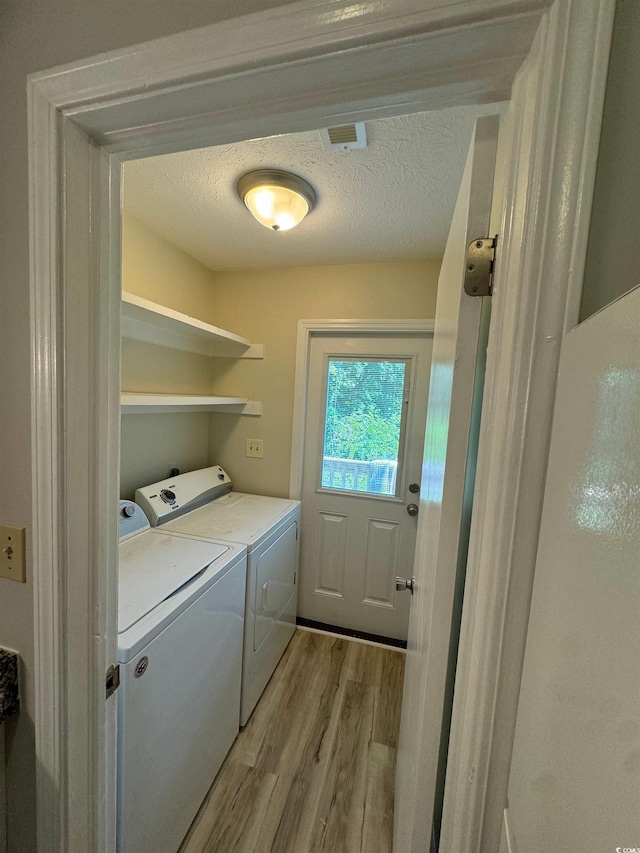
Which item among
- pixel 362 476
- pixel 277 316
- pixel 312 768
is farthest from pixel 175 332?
pixel 312 768

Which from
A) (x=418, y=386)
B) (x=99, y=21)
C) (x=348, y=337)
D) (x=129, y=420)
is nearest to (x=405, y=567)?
(x=418, y=386)

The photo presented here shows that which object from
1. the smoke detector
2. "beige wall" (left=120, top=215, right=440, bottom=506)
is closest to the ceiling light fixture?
the smoke detector

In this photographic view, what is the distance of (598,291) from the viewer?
15.8 inches

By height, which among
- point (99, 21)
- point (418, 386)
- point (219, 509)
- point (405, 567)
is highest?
point (99, 21)

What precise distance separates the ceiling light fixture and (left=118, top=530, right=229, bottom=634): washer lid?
4.72ft

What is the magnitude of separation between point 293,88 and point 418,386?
71.2 inches

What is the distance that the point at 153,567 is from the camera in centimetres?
127

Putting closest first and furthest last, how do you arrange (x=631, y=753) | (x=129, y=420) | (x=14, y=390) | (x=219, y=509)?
(x=631, y=753), (x=14, y=390), (x=129, y=420), (x=219, y=509)

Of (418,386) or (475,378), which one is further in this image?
(418,386)

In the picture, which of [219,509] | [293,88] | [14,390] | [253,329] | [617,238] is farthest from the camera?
[253,329]

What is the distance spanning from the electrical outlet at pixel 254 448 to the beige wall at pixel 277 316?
37 millimetres

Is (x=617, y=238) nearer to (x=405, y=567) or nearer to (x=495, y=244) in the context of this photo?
(x=495, y=244)

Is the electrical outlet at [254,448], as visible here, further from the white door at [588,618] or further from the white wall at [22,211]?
the white door at [588,618]

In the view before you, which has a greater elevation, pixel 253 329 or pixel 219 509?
pixel 253 329
